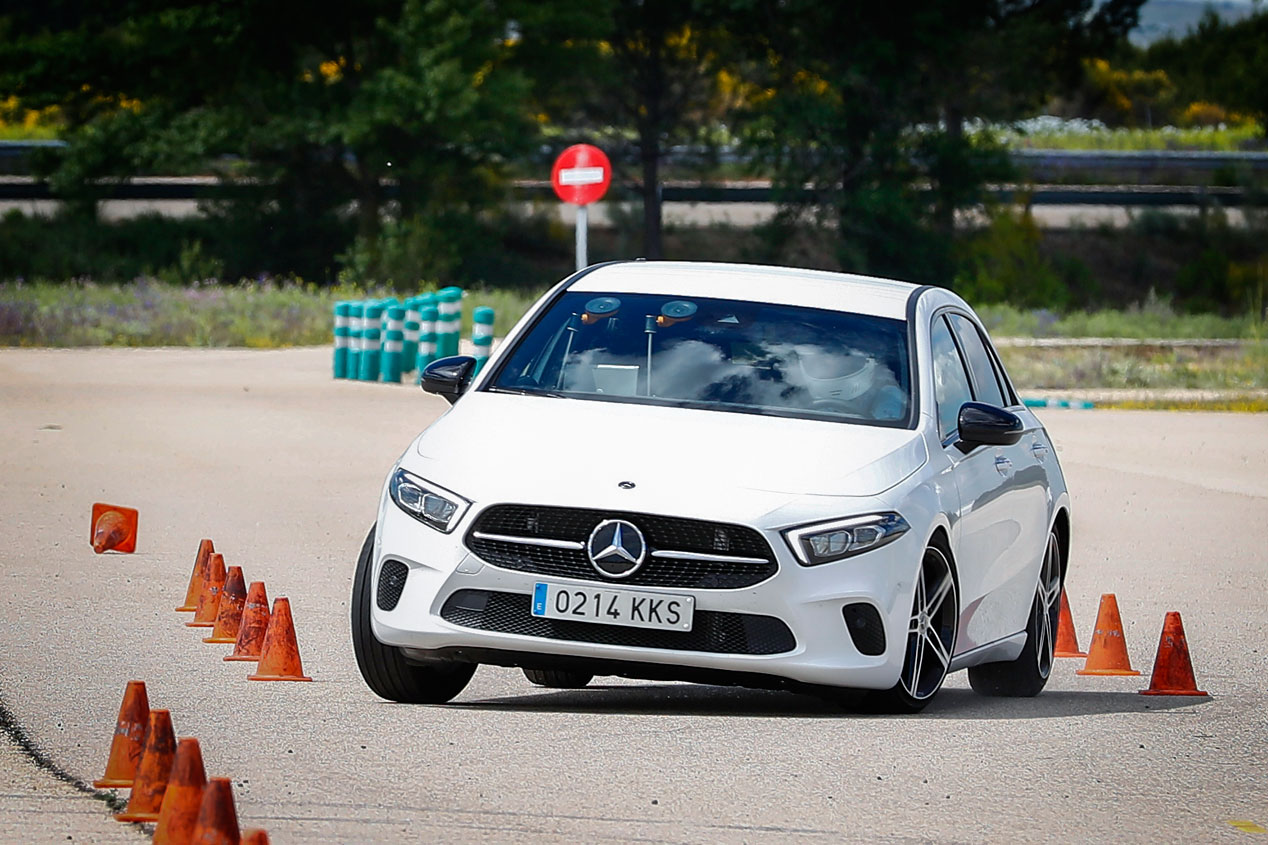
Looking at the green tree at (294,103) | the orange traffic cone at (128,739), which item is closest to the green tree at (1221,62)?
the green tree at (294,103)

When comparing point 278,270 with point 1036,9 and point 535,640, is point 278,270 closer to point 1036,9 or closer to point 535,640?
point 1036,9

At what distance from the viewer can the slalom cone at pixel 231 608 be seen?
1015 centimetres

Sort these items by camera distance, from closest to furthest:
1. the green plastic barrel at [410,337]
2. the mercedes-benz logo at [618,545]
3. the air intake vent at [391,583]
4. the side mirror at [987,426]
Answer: the mercedes-benz logo at [618,545], the air intake vent at [391,583], the side mirror at [987,426], the green plastic barrel at [410,337]

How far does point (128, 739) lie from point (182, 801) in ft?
3.72

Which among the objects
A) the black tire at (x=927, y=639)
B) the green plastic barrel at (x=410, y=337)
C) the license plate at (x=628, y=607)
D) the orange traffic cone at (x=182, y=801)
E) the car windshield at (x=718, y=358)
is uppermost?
the car windshield at (x=718, y=358)

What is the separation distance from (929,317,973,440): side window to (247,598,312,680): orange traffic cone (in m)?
2.51

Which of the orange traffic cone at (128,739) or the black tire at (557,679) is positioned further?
the black tire at (557,679)

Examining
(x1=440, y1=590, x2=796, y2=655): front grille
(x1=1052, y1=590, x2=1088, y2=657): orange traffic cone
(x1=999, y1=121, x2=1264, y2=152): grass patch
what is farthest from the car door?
(x1=999, y1=121, x2=1264, y2=152): grass patch

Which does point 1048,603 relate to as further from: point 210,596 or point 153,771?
point 153,771

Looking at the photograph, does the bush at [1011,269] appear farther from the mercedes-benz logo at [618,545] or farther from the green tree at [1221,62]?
the mercedes-benz logo at [618,545]

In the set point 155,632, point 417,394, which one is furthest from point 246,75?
point 155,632

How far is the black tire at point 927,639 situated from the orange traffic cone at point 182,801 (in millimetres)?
3126

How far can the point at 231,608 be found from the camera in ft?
33.4

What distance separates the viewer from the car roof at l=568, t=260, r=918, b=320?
30.0 feet
